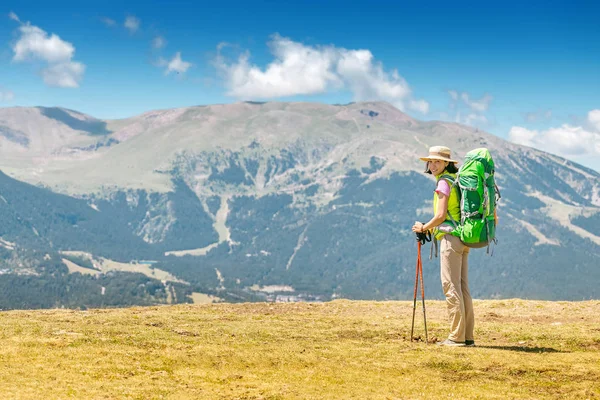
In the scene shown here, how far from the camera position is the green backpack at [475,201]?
20297mm

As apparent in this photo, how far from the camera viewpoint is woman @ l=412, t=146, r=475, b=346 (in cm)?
2070

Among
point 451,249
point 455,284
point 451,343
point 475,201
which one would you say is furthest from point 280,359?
point 475,201

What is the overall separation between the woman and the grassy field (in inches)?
37.6

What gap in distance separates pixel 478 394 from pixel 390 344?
6.23 meters

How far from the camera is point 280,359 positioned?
61.2 feet

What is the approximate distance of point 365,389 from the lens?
15.6 metres

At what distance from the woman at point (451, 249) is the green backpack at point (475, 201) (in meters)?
0.24

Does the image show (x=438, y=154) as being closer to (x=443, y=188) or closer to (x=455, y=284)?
(x=443, y=188)

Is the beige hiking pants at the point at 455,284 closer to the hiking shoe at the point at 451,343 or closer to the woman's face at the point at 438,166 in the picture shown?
the hiking shoe at the point at 451,343

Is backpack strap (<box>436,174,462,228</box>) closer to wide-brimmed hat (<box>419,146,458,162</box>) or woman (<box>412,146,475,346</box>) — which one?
woman (<box>412,146,475,346</box>)

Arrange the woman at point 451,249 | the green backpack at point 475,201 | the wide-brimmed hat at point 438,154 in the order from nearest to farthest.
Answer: the green backpack at point 475,201, the woman at point 451,249, the wide-brimmed hat at point 438,154

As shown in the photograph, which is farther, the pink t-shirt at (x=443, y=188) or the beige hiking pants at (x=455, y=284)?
the beige hiking pants at (x=455, y=284)

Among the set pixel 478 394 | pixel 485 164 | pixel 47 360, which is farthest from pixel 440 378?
pixel 47 360

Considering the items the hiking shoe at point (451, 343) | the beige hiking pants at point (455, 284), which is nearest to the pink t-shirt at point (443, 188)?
the beige hiking pants at point (455, 284)
